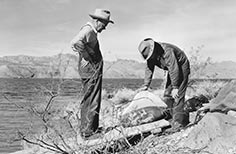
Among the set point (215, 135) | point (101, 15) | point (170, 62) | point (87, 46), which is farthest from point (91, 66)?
point (215, 135)

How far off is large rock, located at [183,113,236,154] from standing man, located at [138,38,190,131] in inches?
31.8

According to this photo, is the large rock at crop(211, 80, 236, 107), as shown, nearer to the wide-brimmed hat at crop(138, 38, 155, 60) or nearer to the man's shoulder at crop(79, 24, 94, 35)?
the wide-brimmed hat at crop(138, 38, 155, 60)

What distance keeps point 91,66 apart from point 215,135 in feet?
7.15

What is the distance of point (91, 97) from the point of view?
5883 mm

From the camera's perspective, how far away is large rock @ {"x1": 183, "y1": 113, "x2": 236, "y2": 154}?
210 inches

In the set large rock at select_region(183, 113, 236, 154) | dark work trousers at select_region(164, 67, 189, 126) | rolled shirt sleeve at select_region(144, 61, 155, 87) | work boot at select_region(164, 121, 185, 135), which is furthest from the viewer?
rolled shirt sleeve at select_region(144, 61, 155, 87)

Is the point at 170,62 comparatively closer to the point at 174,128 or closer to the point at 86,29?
the point at 174,128

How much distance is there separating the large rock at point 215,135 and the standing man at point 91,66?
60.7 inches

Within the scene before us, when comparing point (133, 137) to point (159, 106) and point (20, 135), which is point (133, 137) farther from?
point (20, 135)

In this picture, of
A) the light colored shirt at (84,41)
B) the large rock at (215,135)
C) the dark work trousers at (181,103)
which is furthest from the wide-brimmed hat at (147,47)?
the large rock at (215,135)

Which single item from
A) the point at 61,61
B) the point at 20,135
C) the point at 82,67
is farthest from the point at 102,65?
the point at 20,135

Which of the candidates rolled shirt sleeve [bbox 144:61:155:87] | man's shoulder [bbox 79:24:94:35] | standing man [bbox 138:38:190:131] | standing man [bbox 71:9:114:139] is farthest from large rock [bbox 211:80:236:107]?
man's shoulder [bbox 79:24:94:35]

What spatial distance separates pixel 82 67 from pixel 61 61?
3.58ft

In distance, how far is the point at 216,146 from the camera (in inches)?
212
